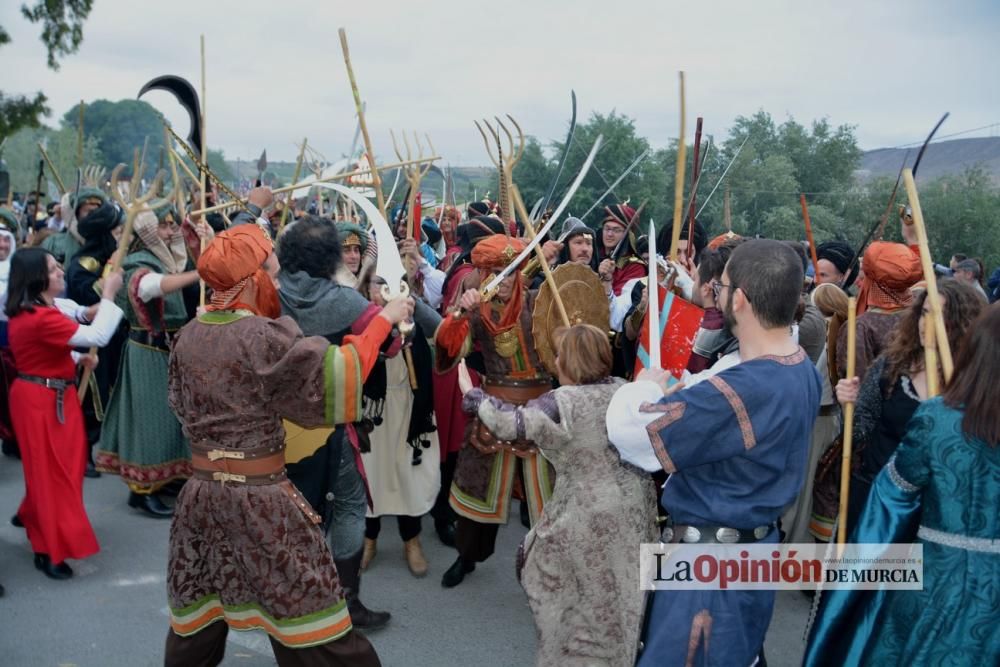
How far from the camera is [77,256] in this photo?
5.24 meters

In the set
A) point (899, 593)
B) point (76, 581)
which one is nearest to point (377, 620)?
point (76, 581)

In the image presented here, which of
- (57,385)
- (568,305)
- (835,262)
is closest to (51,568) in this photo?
(57,385)

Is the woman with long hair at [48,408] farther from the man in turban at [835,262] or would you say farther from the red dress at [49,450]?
the man in turban at [835,262]

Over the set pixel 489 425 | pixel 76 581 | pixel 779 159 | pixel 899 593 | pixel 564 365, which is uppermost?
pixel 779 159

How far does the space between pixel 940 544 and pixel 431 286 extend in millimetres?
3975

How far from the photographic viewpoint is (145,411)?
471 cm

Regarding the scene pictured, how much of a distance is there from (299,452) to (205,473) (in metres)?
0.55

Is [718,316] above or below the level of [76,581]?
above

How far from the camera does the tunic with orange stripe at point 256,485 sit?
8.05 ft

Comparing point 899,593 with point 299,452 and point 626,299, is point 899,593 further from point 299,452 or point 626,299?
point 626,299

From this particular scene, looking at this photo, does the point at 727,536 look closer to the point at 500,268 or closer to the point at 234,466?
the point at 234,466

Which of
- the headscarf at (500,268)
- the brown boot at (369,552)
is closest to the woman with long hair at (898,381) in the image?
the headscarf at (500,268)

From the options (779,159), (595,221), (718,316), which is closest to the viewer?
(718,316)

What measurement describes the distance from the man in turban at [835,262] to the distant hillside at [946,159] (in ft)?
31.3
